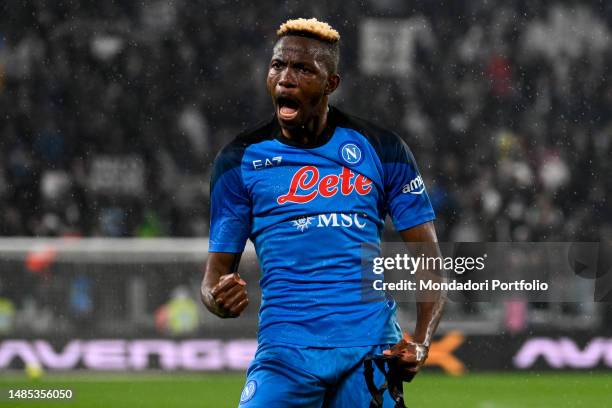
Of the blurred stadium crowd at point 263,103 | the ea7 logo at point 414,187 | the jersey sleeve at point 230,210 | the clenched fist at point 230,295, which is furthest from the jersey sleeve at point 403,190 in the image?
the blurred stadium crowd at point 263,103

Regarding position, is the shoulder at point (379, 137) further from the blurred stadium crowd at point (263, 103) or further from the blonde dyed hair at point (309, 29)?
the blurred stadium crowd at point (263, 103)

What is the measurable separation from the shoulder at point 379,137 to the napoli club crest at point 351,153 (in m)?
0.05

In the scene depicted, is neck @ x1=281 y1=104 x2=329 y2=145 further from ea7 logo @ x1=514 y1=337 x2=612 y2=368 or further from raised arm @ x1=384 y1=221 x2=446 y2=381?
ea7 logo @ x1=514 y1=337 x2=612 y2=368

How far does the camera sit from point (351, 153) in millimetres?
3723

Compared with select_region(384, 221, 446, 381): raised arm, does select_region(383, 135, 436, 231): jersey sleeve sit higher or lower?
higher

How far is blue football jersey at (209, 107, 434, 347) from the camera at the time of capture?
358 centimetres

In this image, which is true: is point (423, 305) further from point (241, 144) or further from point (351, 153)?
point (241, 144)

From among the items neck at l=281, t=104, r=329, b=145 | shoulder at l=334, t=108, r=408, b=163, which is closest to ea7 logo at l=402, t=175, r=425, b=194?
shoulder at l=334, t=108, r=408, b=163

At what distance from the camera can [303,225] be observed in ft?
11.9

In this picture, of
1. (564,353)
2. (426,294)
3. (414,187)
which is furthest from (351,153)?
(564,353)

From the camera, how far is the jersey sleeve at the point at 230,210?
372cm

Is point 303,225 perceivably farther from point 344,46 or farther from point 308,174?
point 344,46

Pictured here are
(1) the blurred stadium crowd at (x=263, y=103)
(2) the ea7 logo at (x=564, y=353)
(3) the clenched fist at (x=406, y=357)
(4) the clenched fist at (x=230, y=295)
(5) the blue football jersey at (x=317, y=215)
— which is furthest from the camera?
(1) the blurred stadium crowd at (x=263, y=103)

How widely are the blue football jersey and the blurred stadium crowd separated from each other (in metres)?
8.55
